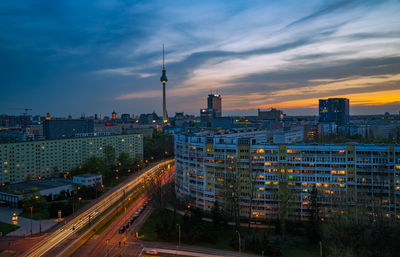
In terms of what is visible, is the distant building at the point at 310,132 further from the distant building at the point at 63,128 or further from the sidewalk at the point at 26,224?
the sidewalk at the point at 26,224

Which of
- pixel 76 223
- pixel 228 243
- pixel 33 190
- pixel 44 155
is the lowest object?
pixel 228 243

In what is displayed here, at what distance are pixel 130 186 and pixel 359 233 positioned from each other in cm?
5807

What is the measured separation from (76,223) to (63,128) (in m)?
118

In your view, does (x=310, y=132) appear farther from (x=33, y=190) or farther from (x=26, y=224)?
(x=26, y=224)

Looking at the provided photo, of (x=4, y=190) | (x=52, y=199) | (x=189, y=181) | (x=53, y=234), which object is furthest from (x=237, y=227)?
(x=4, y=190)

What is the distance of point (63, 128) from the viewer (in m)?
156

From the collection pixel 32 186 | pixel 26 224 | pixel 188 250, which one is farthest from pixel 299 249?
pixel 32 186

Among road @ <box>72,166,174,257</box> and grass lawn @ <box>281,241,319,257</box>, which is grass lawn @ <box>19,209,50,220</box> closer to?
road @ <box>72,166,174,257</box>

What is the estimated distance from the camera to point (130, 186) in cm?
7956

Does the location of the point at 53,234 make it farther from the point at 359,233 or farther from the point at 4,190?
the point at 359,233

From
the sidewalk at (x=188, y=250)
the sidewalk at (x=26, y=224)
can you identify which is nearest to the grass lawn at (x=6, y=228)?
the sidewalk at (x=26, y=224)

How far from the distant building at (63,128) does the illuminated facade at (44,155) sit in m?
39.4

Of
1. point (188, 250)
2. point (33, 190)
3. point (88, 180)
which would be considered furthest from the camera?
point (88, 180)

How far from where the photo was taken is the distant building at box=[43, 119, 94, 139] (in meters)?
149
